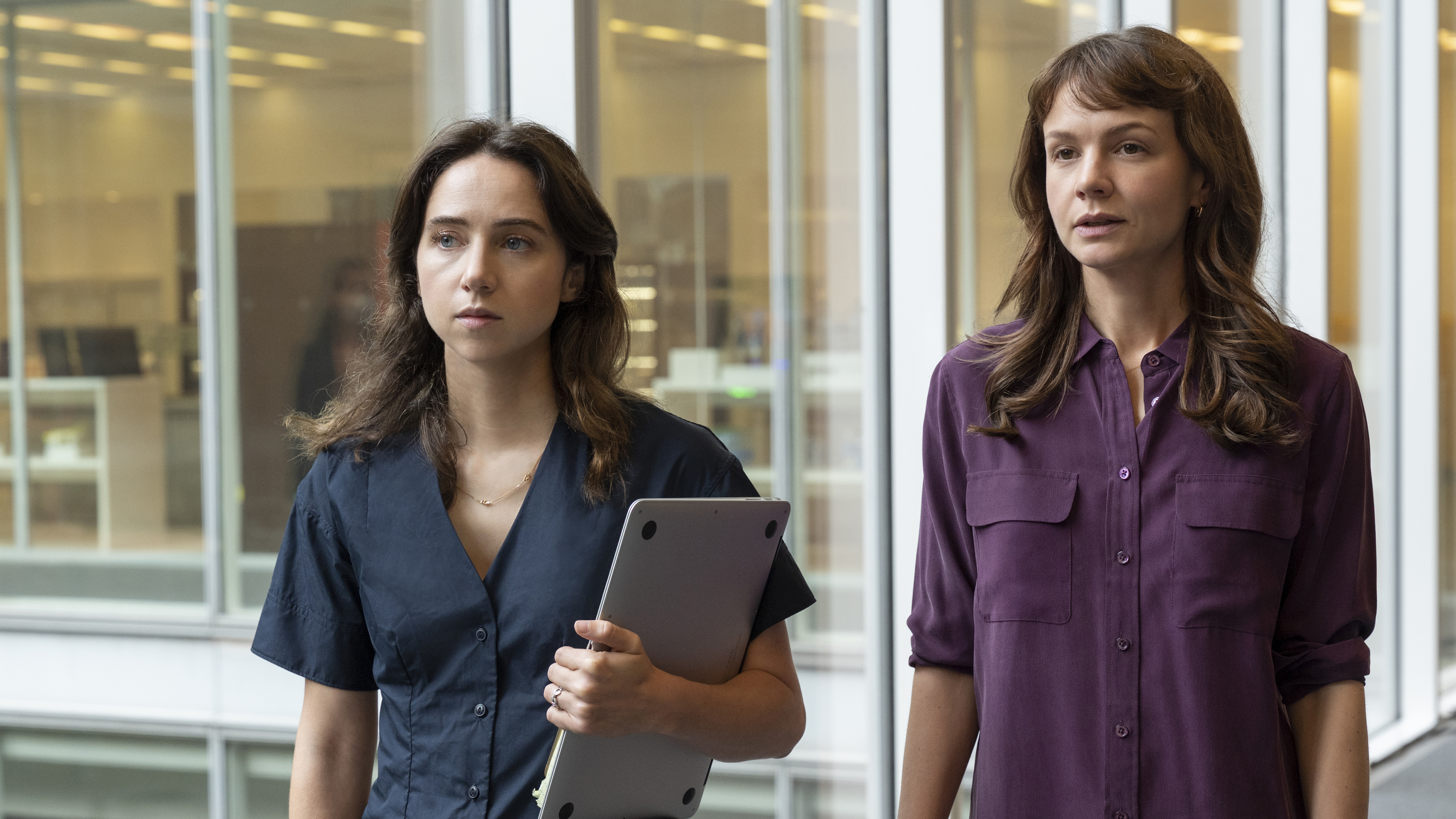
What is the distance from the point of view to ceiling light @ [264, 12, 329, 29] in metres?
3.80

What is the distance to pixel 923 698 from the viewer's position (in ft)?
5.41

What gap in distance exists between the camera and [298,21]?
3.84 meters

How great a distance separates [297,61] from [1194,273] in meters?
2.98

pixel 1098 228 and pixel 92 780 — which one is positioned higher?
pixel 1098 228

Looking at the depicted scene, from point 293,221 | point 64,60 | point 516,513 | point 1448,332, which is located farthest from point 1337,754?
point 1448,332

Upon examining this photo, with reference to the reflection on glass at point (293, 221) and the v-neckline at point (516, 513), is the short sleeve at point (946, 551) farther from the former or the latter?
the reflection on glass at point (293, 221)

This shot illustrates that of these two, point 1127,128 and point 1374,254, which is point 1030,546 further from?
point 1374,254

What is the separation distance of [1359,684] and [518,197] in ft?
3.58

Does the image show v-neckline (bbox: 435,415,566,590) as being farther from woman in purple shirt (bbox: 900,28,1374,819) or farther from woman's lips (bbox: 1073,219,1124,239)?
woman's lips (bbox: 1073,219,1124,239)

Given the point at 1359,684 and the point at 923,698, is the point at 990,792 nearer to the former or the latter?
the point at 923,698

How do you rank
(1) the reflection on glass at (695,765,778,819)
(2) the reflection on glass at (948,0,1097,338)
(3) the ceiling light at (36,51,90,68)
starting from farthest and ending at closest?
(3) the ceiling light at (36,51,90,68) → (1) the reflection on glass at (695,765,778,819) → (2) the reflection on glass at (948,0,1097,338)

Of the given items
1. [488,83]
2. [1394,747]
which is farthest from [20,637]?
[1394,747]

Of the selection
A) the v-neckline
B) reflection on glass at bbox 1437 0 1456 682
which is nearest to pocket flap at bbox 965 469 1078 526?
the v-neckline

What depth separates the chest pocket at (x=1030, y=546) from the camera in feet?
4.98
